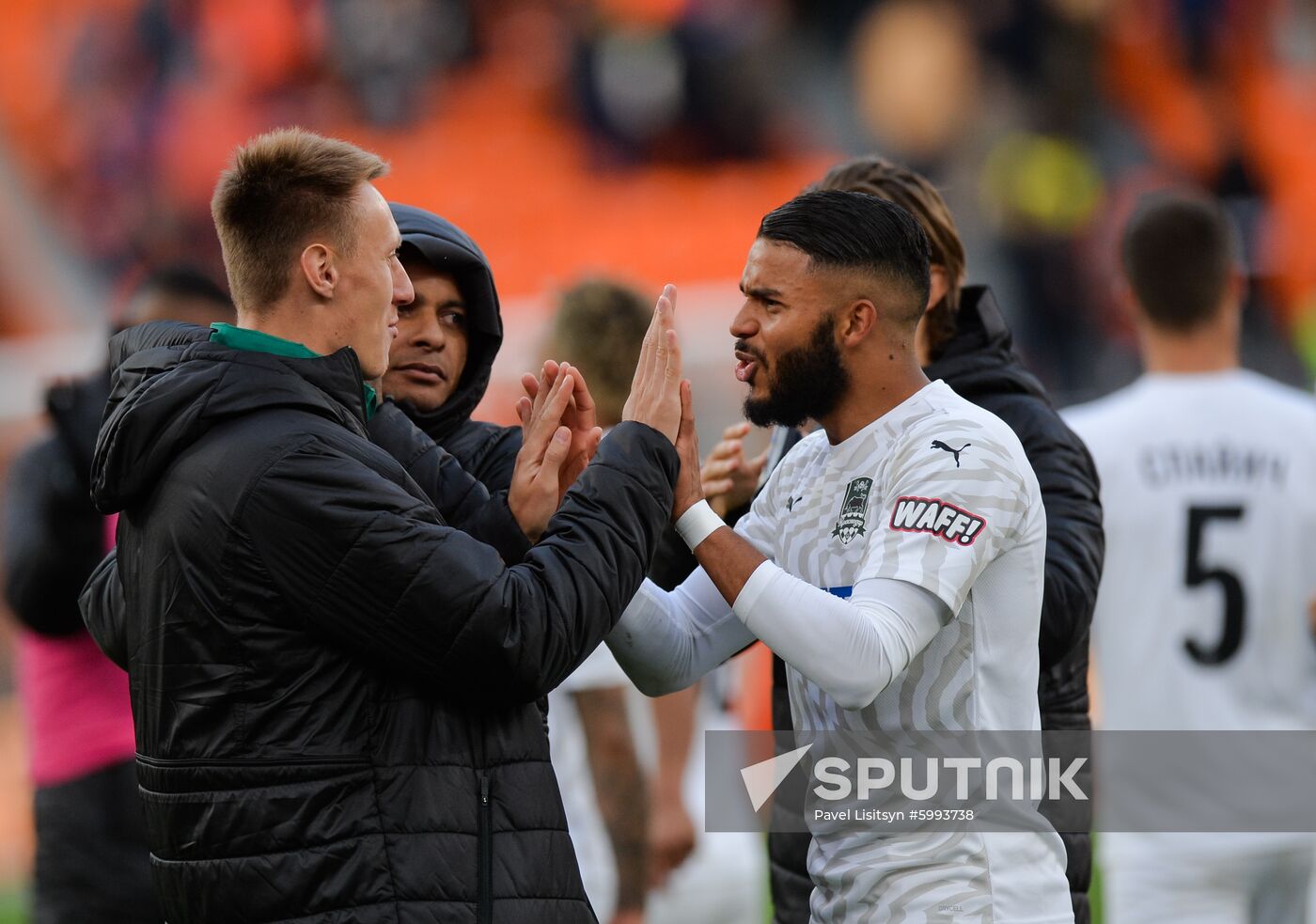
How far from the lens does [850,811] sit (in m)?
2.45

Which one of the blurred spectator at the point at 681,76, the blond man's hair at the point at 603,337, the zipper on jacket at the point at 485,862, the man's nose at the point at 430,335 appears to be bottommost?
the zipper on jacket at the point at 485,862

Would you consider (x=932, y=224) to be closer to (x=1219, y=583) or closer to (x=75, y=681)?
(x=1219, y=583)

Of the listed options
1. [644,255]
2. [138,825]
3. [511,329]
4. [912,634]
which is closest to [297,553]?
[912,634]

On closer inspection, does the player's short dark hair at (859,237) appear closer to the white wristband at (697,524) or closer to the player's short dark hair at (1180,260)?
the white wristband at (697,524)

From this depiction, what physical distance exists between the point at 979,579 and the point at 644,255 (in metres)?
11.9

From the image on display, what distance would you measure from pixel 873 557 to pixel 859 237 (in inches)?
21.7

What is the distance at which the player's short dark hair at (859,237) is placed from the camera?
252cm

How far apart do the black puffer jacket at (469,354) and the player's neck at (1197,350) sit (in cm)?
223

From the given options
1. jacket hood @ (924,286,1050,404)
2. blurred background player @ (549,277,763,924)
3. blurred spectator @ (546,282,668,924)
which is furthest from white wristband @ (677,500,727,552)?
blurred spectator @ (546,282,668,924)

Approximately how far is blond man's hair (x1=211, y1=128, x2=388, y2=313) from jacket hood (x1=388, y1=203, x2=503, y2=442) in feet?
1.68

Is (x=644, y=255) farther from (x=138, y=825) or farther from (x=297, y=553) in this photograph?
(x=297, y=553)

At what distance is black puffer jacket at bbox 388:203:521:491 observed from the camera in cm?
284

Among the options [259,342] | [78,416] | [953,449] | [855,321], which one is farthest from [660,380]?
[78,416]

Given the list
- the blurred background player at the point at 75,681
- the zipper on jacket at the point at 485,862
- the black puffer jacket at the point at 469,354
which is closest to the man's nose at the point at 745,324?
the black puffer jacket at the point at 469,354
